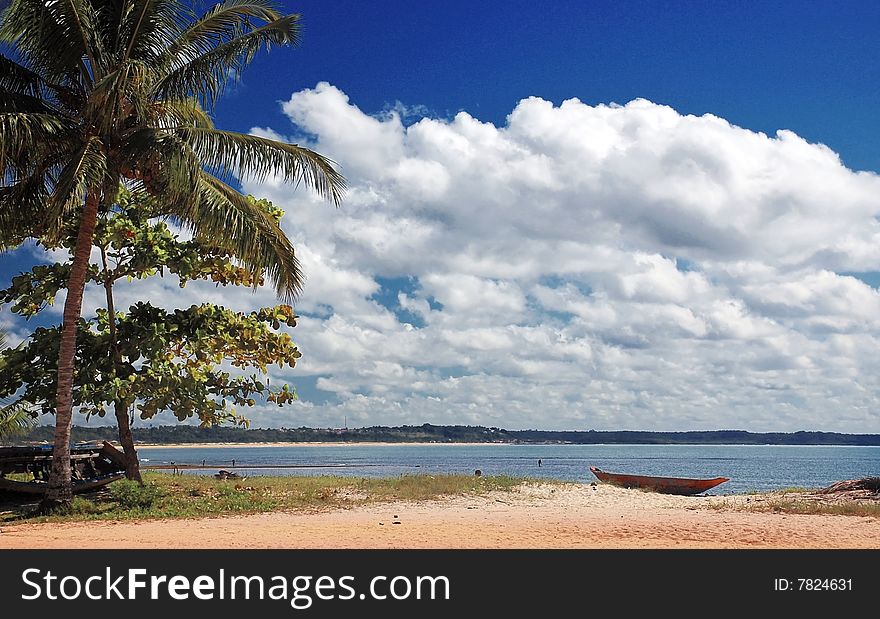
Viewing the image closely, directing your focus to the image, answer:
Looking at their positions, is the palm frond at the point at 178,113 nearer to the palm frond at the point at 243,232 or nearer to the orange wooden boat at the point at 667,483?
the palm frond at the point at 243,232

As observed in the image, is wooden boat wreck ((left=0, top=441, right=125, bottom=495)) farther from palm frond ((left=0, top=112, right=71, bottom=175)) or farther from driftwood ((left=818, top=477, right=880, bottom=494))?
driftwood ((left=818, top=477, right=880, bottom=494))

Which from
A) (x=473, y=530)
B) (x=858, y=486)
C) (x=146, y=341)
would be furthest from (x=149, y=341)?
(x=858, y=486)

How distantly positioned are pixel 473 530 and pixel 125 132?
1151 centimetres

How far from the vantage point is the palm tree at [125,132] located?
1742 cm

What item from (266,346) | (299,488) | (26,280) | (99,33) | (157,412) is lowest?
(299,488)

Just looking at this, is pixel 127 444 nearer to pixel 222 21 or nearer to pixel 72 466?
pixel 72 466

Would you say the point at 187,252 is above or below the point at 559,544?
above

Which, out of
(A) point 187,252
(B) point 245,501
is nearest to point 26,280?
(A) point 187,252

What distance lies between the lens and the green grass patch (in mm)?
18422
